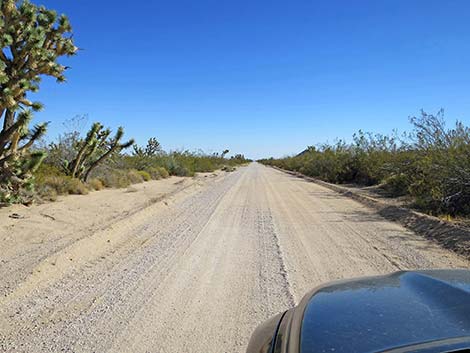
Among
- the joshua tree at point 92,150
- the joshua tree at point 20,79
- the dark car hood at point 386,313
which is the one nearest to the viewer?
the dark car hood at point 386,313

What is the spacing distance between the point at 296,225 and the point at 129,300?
245 inches

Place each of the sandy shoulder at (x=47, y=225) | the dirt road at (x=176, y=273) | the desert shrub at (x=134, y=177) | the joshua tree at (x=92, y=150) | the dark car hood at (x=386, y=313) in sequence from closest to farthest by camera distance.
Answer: the dark car hood at (x=386, y=313)
the dirt road at (x=176, y=273)
the sandy shoulder at (x=47, y=225)
the joshua tree at (x=92, y=150)
the desert shrub at (x=134, y=177)

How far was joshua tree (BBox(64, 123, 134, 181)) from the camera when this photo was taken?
16.5m

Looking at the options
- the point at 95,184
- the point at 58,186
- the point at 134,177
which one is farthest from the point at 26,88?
the point at 134,177

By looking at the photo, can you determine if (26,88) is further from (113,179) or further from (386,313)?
(386,313)

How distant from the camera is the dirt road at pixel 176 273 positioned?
390 cm

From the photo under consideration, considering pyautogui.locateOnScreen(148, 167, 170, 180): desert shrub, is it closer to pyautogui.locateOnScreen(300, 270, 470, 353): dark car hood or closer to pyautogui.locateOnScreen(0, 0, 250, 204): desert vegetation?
pyautogui.locateOnScreen(0, 0, 250, 204): desert vegetation

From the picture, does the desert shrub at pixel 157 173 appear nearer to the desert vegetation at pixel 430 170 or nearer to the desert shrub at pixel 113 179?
the desert shrub at pixel 113 179

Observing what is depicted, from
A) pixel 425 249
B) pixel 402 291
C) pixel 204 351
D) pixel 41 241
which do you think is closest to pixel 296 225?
pixel 425 249

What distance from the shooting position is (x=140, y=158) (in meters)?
29.4

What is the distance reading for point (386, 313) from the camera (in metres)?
2.07

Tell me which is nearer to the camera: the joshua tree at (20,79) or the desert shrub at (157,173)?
the joshua tree at (20,79)

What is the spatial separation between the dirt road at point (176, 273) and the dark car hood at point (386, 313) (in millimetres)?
1692

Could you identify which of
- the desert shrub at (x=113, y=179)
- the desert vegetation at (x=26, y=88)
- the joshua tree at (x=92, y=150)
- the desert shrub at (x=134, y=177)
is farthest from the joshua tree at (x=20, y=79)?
the desert shrub at (x=134, y=177)
